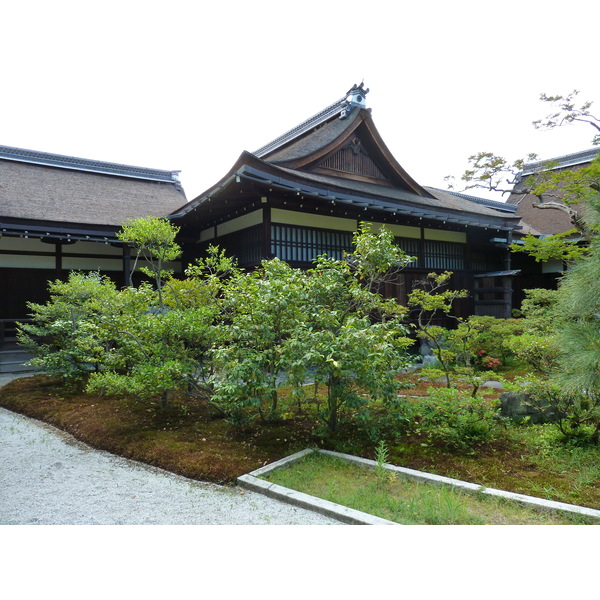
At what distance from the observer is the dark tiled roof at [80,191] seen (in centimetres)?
1009

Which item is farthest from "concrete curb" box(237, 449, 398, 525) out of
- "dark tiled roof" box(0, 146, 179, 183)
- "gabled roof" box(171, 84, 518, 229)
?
"dark tiled roof" box(0, 146, 179, 183)

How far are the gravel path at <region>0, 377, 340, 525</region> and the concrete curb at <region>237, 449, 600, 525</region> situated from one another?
2.1 inches

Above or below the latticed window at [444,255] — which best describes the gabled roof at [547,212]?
above

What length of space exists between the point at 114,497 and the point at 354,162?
32.6 feet

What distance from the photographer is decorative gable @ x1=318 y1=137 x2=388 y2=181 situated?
1077 centimetres

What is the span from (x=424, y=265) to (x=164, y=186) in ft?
33.2

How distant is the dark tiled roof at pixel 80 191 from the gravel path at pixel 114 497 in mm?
7040

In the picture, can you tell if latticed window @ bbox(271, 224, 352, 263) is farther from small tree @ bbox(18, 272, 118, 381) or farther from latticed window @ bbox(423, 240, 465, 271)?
small tree @ bbox(18, 272, 118, 381)

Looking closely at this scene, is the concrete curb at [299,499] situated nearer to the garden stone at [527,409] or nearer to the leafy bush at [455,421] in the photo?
the leafy bush at [455,421]

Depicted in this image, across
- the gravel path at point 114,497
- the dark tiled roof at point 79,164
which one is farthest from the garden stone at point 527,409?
the dark tiled roof at point 79,164

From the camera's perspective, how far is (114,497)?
3.21 m

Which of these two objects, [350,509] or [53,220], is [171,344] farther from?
[53,220]

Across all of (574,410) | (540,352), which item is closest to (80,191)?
(540,352)
